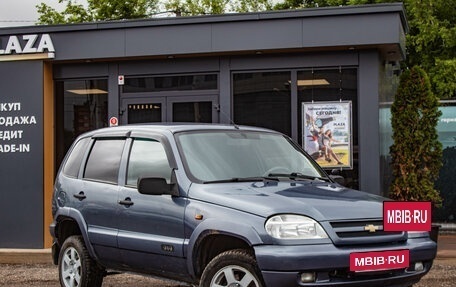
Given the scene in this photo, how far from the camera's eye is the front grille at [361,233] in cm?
571

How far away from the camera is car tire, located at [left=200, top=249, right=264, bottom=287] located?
570 cm

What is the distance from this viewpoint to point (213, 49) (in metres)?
12.3

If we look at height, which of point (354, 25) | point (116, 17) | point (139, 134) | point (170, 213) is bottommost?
point (170, 213)

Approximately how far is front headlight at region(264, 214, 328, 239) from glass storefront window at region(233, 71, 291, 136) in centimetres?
675

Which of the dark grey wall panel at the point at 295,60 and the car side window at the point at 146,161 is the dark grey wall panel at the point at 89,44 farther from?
the car side window at the point at 146,161

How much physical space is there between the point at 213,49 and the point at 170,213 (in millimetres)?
6212

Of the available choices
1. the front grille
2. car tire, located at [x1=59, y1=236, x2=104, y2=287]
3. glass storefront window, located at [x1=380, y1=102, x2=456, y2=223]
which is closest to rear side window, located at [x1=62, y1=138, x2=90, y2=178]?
car tire, located at [x1=59, y1=236, x2=104, y2=287]

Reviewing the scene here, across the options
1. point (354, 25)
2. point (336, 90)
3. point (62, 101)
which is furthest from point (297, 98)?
point (62, 101)

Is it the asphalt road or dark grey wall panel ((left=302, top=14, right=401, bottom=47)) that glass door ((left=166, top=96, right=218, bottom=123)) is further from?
the asphalt road

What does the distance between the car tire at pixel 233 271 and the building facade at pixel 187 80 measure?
6348mm

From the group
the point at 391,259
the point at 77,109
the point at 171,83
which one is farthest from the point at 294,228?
the point at 77,109

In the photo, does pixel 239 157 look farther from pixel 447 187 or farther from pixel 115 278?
pixel 447 187

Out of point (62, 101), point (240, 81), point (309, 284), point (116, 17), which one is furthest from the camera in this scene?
point (116, 17)

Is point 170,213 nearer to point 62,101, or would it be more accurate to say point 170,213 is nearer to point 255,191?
point 255,191
